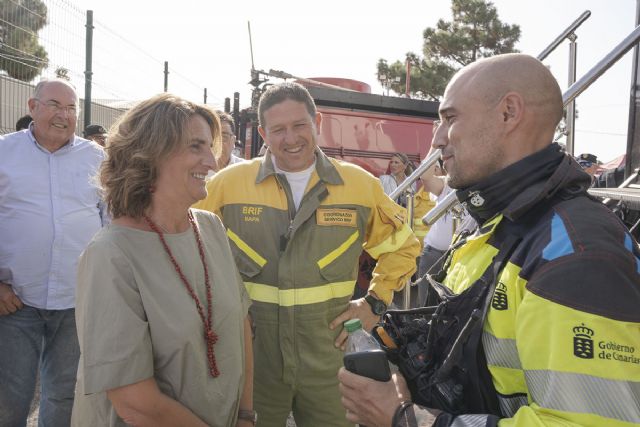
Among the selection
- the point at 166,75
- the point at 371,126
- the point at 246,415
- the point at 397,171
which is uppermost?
the point at 166,75

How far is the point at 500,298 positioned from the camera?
1.30 m

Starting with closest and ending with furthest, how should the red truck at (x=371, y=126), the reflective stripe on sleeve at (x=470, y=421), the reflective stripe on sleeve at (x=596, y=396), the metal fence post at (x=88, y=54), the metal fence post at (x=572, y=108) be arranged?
1. the reflective stripe on sleeve at (x=596, y=396)
2. the reflective stripe on sleeve at (x=470, y=421)
3. the metal fence post at (x=572, y=108)
4. the metal fence post at (x=88, y=54)
5. the red truck at (x=371, y=126)

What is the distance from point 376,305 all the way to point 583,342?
1687 millimetres

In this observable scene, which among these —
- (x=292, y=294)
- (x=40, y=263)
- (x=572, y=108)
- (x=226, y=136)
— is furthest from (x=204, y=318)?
(x=226, y=136)

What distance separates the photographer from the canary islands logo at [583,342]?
1.09 m

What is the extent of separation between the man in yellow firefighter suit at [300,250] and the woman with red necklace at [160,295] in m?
0.44

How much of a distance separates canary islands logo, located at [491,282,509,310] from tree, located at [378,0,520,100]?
19424mm

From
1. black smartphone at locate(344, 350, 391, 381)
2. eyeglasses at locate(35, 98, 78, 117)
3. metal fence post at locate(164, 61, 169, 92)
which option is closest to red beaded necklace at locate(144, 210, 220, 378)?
black smartphone at locate(344, 350, 391, 381)

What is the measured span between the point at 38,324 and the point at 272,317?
143cm

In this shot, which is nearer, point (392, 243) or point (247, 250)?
point (247, 250)


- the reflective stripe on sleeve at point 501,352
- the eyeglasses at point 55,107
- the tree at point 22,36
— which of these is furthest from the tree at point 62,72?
the reflective stripe on sleeve at point 501,352

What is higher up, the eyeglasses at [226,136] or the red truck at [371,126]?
the red truck at [371,126]

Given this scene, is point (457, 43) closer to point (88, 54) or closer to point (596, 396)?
point (88, 54)

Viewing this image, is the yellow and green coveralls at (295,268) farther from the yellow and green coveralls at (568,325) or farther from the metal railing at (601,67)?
the yellow and green coveralls at (568,325)
